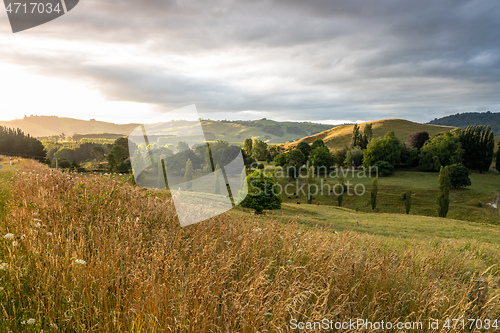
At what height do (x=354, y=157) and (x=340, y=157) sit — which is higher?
(x=354, y=157)

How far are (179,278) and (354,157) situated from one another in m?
86.2

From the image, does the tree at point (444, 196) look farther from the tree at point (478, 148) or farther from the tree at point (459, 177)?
the tree at point (478, 148)

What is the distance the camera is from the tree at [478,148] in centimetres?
7112

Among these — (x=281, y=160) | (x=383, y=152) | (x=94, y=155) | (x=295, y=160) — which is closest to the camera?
(x=94, y=155)

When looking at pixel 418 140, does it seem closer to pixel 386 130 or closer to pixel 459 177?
pixel 459 177

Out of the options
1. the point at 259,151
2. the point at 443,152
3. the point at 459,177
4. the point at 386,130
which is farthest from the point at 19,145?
the point at 386,130

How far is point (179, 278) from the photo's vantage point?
141 inches

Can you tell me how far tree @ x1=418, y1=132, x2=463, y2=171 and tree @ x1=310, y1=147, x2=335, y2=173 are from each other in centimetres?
2534

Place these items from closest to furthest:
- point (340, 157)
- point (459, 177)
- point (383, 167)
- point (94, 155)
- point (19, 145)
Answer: point (459, 177)
point (19, 145)
point (94, 155)
point (383, 167)
point (340, 157)

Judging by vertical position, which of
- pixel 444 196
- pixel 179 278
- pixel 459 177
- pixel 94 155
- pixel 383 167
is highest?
pixel 94 155

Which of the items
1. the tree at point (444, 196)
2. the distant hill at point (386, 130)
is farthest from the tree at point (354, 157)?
the tree at point (444, 196)

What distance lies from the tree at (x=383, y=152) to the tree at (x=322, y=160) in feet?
33.2

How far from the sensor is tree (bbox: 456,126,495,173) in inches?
2800

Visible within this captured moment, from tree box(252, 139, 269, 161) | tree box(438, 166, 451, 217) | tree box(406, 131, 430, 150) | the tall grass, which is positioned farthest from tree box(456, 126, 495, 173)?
the tall grass
